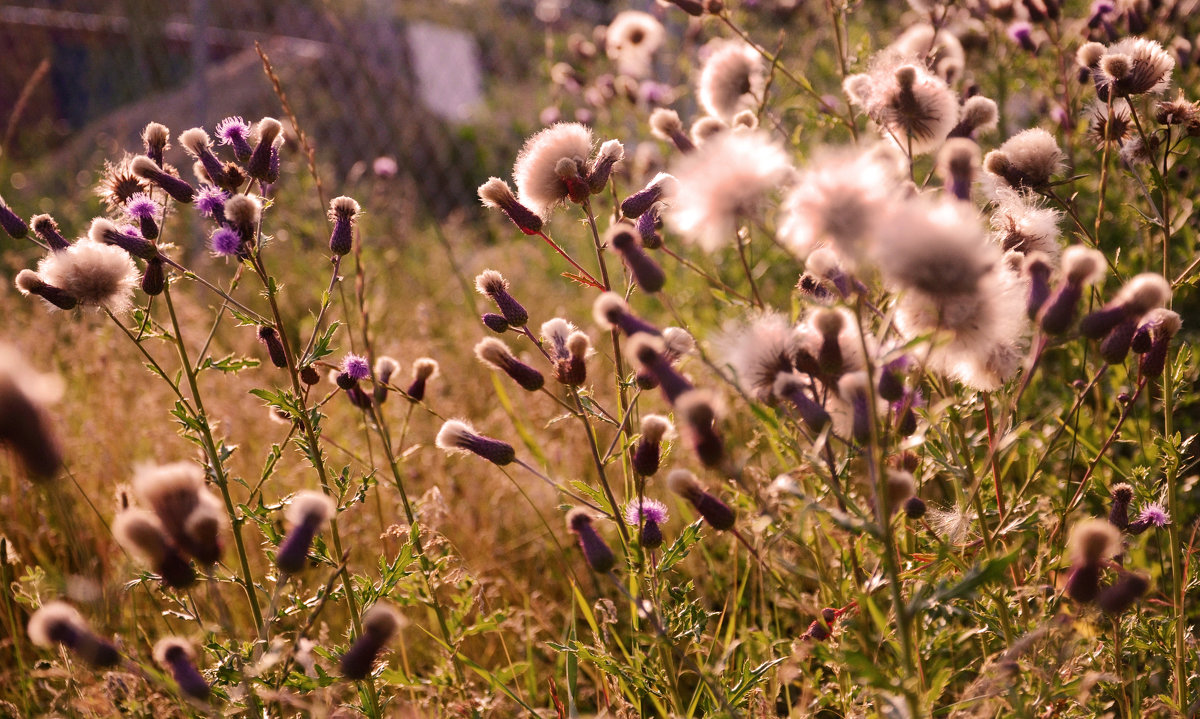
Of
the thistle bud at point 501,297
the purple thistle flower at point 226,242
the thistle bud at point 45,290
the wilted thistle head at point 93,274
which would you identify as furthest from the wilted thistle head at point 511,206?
the thistle bud at point 45,290

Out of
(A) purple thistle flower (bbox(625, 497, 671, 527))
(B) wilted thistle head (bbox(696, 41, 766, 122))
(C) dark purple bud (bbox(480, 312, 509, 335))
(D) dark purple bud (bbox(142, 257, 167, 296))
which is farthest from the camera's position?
(B) wilted thistle head (bbox(696, 41, 766, 122))

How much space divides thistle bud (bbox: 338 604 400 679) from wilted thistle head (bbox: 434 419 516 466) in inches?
14.4

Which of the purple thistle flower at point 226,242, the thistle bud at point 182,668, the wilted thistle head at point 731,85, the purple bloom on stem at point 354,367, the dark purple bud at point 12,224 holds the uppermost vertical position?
the wilted thistle head at point 731,85

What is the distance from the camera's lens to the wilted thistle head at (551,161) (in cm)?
170

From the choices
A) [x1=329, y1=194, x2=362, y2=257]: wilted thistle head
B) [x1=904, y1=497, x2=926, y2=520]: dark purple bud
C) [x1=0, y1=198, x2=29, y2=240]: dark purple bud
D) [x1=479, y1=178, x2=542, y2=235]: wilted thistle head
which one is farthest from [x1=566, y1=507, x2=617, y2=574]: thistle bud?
[x1=0, y1=198, x2=29, y2=240]: dark purple bud

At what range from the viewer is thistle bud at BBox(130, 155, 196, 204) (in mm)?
1724

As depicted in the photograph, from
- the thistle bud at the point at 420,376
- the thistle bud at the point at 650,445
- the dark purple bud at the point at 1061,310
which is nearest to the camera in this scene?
the dark purple bud at the point at 1061,310

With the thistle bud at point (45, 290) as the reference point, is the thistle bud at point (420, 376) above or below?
below

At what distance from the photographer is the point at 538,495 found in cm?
303

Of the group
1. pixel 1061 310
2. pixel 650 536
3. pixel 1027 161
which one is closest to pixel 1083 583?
pixel 1061 310

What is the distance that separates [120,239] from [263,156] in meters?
0.33

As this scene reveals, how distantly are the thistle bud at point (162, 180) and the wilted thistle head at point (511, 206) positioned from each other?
608 mm

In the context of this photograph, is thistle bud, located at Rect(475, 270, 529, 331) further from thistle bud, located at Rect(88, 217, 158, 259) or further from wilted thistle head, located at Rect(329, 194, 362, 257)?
thistle bud, located at Rect(88, 217, 158, 259)

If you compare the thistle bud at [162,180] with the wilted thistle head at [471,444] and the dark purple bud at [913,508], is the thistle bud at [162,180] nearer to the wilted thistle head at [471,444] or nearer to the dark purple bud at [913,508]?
the wilted thistle head at [471,444]
